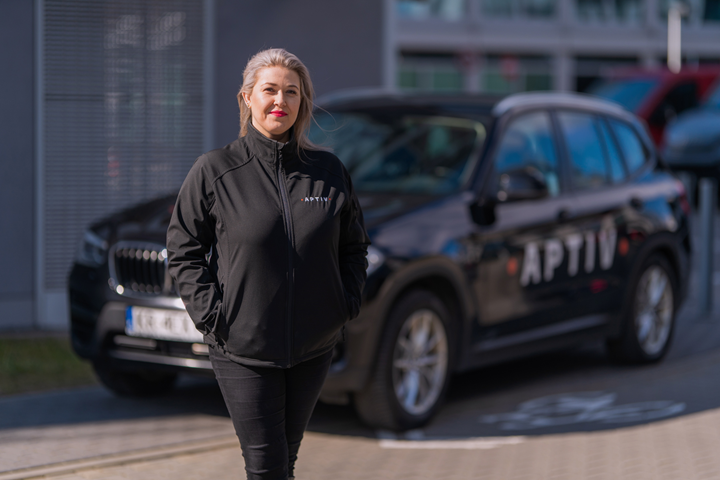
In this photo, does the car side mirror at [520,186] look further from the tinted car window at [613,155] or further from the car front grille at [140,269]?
the car front grille at [140,269]

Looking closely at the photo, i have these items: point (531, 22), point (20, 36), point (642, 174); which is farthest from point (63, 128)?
point (531, 22)

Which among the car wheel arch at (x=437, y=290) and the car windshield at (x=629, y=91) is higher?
the car windshield at (x=629, y=91)

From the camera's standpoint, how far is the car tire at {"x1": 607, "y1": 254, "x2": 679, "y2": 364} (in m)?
7.44

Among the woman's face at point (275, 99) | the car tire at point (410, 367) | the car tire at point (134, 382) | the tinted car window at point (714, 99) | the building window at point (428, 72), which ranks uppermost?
the building window at point (428, 72)

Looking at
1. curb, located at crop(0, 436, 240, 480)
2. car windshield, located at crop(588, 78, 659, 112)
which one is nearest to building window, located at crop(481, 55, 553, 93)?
car windshield, located at crop(588, 78, 659, 112)

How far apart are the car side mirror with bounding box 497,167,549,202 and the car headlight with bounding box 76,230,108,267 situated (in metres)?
2.27

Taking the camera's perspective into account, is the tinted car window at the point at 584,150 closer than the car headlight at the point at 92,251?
No

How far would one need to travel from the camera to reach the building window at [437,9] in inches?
1578

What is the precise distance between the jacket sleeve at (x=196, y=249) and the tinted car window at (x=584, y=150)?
4.11m

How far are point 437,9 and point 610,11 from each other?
24.9 feet

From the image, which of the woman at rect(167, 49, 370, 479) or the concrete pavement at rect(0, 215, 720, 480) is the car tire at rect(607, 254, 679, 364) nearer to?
the concrete pavement at rect(0, 215, 720, 480)

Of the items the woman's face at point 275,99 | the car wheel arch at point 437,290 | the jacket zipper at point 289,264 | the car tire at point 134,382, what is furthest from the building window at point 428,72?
the jacket zipper at point 289,264

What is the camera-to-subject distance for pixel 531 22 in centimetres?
4153

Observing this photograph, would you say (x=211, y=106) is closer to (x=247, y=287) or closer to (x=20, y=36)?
(x=20, y=36)
